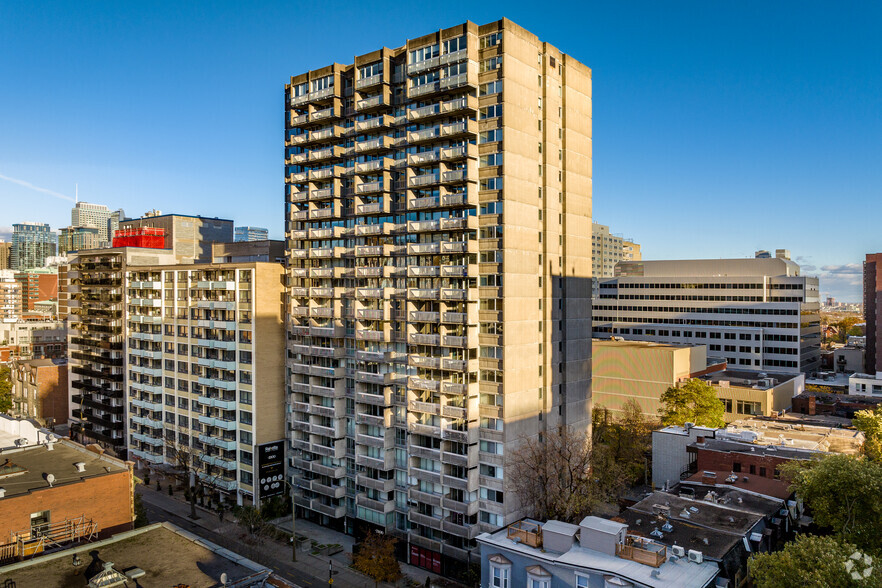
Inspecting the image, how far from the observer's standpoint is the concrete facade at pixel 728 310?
531ft

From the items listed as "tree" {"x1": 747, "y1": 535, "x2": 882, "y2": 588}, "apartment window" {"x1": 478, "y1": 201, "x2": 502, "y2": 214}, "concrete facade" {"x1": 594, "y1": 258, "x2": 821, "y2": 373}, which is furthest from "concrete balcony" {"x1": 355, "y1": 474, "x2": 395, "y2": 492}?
"concrete facade" {"x1": 594, "y1": 258, "x2": 821, "y2": 373}

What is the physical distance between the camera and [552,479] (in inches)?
2808

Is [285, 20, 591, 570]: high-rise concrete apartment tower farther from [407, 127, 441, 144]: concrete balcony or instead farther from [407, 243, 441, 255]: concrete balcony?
[407, 127, 441, 144]: concrete balcony

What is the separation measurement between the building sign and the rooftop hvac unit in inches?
2477

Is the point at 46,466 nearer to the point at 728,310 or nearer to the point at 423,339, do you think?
the point at 423,339

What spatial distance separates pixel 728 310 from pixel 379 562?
141 metres

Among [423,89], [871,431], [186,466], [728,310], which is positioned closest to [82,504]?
[186,466]

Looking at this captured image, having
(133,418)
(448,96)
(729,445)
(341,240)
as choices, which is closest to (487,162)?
(448,96)

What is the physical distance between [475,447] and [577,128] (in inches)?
1815

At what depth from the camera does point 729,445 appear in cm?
7725

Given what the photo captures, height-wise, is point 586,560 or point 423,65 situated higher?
point 423,65

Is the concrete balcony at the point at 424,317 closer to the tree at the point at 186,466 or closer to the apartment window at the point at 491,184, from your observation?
the apartment window at the point at 491,184

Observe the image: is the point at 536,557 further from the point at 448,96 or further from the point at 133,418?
the point at 133,418

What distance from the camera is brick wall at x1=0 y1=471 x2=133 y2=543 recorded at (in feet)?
146
